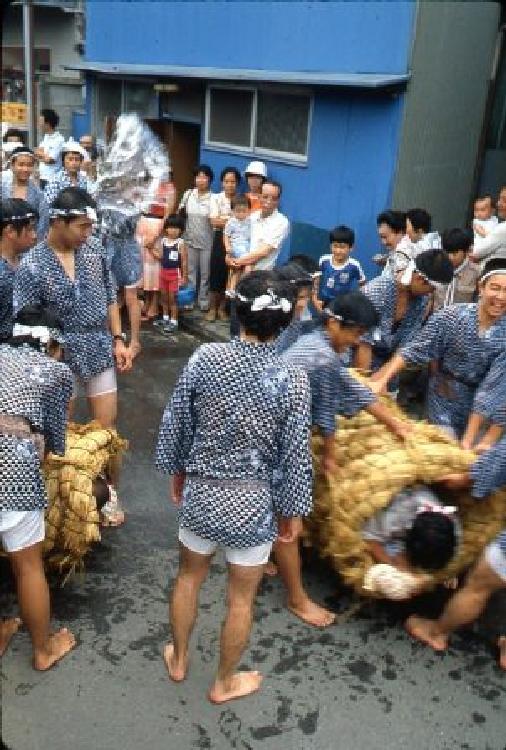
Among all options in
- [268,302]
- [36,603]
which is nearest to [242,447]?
[268,302]

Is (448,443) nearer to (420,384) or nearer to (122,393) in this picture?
(420,384)

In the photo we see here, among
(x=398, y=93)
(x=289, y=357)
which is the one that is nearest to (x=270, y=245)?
(x=398, y=93)

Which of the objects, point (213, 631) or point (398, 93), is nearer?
point (213, 631)

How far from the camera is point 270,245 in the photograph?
796 centimetres

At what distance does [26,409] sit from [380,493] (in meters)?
1.68

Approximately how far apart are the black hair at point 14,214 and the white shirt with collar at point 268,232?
4026mm

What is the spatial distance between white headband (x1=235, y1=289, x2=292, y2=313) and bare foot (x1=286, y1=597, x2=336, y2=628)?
1779 millimetres

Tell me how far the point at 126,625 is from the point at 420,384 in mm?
3953

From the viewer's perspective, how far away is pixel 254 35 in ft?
31.5

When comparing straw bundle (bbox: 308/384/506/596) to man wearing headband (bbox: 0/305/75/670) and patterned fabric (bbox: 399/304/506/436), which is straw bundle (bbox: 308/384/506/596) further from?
man wearing headband (bbox: 0/305/75/670)

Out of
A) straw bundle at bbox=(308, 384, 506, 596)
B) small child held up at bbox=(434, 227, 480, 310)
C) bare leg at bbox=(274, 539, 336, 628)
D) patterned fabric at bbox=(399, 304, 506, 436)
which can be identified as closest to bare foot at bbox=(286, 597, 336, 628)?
bare leg at bbox=(274, 539, 336, 628)

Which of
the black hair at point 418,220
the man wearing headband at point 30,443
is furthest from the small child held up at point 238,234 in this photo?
the man wearing headband at point 30,443

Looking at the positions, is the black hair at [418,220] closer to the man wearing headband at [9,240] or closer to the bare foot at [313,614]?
the man wearing headband at [9,240]

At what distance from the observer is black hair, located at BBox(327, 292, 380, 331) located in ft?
11.5
